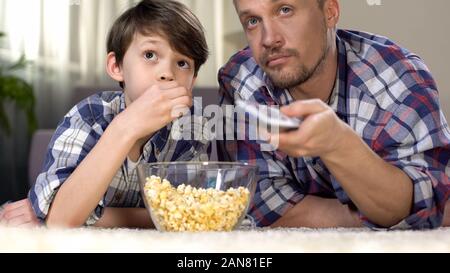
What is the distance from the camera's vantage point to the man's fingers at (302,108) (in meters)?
0.73

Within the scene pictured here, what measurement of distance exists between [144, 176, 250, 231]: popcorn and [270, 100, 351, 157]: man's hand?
13 cm

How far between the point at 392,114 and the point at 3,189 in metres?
3.34

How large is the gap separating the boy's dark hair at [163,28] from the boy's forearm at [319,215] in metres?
0.34

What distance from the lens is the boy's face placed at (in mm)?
1196

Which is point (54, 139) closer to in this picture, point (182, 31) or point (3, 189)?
point (182, 31)

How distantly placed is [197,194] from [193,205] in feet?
0.07

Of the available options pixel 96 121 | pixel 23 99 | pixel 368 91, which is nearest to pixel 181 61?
pixel 96 121

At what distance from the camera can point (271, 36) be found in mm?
1203

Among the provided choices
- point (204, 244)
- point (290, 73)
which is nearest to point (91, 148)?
point (290, 73)

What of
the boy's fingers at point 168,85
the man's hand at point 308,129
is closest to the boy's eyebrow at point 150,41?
the boy's fingers at point 168,85

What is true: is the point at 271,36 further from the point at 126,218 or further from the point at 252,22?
the point at 126,218

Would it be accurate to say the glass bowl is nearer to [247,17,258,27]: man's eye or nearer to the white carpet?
the white carpet

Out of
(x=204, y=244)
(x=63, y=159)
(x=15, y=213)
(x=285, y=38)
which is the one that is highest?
(x=285, y=38)
